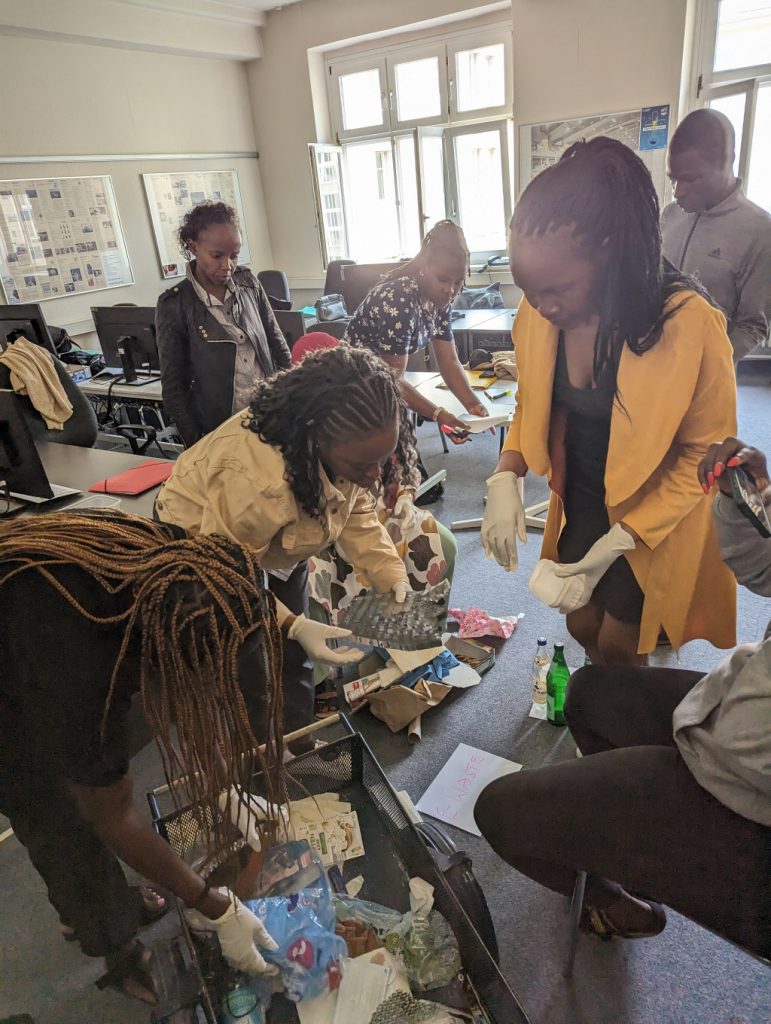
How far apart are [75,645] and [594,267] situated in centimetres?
101

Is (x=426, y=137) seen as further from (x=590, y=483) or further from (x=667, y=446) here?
(x=667, y=446)

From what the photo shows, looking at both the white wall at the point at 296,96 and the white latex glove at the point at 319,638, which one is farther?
the white wall at the point at 296,96

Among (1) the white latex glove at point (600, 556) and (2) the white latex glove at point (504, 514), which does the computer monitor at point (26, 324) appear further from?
(1) the white latex glove at point (600, 556)

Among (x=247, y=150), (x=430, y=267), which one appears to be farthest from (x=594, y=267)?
(x=247, y=150)

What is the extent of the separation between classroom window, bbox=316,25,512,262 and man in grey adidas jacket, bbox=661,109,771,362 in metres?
3.92

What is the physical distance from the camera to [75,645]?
0.74 metres

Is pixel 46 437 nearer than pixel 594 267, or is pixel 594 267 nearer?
pixel 594 267

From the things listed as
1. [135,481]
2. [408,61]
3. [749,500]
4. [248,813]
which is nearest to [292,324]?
[135,481]

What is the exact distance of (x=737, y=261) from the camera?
217 cm

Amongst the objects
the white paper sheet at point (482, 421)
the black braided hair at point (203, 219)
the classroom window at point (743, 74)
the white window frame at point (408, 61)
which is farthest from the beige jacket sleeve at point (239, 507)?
the white window frame at point (408, 61)

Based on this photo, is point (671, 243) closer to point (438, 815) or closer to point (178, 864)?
point (438, 815)

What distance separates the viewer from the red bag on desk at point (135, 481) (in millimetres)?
2047

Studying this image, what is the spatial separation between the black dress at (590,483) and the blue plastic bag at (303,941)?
0.86m

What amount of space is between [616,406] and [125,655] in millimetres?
965
